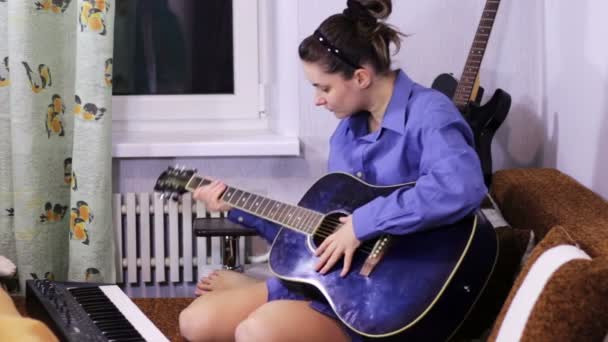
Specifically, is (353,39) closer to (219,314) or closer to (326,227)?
(326,227)

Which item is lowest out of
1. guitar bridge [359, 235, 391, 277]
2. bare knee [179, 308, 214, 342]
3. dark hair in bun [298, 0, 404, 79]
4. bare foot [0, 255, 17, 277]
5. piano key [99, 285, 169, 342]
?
bare knee [179, 308, 214, 342]

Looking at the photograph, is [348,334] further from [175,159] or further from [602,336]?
[175,159]

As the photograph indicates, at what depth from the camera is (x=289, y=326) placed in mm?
1718

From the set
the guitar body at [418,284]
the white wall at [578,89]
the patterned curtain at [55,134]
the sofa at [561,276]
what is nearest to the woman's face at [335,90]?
the guitar body at [418,284]

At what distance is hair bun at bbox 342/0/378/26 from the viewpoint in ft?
6.03

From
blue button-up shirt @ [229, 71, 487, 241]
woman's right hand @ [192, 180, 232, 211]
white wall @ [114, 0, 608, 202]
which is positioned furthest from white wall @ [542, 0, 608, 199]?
woman's right hand @ [192, 180, 232, 211]

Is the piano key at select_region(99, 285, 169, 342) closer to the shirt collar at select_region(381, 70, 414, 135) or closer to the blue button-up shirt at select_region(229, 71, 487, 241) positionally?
the blue button-up shirt at select_region(229, 71, 487, 241)

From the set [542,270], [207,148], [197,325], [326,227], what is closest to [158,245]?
[207,148]

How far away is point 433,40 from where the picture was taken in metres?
2.50

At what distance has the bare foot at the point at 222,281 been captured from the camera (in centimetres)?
211

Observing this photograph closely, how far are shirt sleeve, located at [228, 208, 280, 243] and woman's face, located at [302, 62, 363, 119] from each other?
0.33 m

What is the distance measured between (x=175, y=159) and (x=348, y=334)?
41.1 inches

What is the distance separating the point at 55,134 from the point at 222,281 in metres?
0.70

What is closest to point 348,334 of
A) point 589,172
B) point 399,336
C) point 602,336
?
point 399,336
